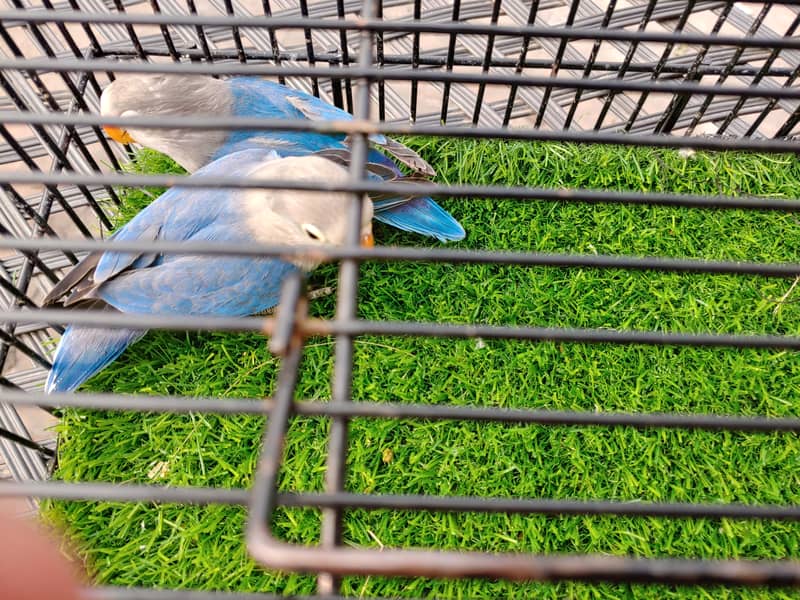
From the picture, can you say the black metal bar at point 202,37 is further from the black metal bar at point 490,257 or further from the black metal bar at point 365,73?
the black metal bar at point 490,257

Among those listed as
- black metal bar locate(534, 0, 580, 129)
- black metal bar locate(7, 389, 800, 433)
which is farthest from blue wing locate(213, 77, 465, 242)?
black metal bar locate(7, 389, 800, 433)

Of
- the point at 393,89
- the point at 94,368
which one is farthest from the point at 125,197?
the point at 393,89

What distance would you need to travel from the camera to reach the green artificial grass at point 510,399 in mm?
947

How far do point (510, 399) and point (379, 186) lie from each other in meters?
0.61

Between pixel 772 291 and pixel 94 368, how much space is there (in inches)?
50.2

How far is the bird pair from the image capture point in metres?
0.95

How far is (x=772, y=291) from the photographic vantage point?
3.72 feet

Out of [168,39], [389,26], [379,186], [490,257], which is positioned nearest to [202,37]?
[168,39]

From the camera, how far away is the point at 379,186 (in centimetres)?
56

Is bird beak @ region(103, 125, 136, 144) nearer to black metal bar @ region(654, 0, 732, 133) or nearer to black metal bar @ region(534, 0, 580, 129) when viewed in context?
black metal bar @ region(534, 0, 580, 129)

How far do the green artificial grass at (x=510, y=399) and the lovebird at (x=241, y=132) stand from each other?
0.24ft

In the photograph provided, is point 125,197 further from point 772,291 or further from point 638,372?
point 772,291

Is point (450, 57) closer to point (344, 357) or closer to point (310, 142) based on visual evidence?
point (310, 142)

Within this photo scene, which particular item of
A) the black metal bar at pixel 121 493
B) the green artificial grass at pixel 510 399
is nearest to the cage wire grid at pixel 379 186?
the black metal bar at pixel 121 493
